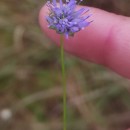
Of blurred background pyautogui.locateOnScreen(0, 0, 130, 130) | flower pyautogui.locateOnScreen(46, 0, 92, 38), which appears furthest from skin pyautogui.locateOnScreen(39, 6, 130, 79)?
blurred background pyautogui.locateOnScreen(0, 0, 130, 130)

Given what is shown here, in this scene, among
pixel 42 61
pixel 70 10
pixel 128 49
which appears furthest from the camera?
pixel 42 61

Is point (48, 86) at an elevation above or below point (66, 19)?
below

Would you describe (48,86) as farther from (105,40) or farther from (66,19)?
(66,19)

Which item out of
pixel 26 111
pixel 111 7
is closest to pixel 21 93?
pixel 26 111

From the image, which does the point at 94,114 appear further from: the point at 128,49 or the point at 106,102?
the point at 128,49

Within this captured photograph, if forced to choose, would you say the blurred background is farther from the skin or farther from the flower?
the flower

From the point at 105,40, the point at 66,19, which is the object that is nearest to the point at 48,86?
the point at 105,40
